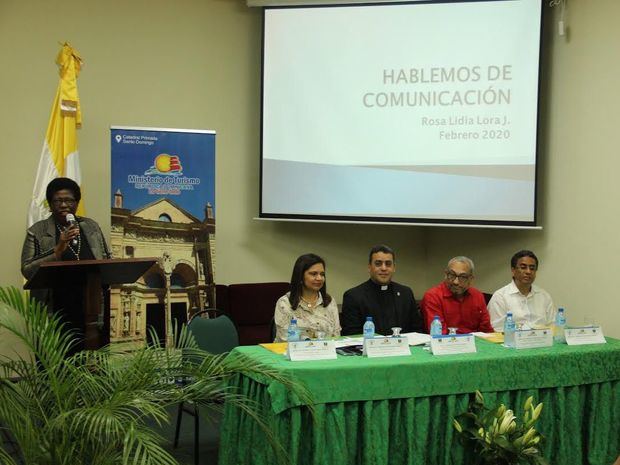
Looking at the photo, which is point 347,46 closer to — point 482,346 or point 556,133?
point 556,133

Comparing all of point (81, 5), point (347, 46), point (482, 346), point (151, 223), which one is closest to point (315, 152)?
point (347, 46)

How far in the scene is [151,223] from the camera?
616 centimetres

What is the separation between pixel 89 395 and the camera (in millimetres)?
2994

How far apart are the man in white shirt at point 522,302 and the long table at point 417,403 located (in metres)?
0.92

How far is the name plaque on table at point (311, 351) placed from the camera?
4023 millimetres

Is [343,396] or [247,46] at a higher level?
[247,46]

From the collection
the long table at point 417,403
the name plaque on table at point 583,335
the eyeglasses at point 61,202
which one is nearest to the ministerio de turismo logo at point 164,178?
the eyeglasses at point 61,202

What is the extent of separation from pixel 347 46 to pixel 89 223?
2.93m

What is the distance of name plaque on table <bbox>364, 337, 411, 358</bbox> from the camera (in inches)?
163

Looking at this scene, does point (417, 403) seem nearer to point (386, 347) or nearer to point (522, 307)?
point (386, 347)

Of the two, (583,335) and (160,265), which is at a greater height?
(160,265)

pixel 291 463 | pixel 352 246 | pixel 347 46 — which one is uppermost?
pixel 347 46

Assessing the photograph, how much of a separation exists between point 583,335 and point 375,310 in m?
1.19

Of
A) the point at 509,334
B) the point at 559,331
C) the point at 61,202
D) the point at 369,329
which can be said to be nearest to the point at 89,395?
the point at 369,329
